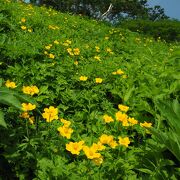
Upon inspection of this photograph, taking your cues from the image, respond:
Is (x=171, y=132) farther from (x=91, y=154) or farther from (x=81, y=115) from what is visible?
(x=81, y=115)

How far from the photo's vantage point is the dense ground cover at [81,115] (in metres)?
2.76

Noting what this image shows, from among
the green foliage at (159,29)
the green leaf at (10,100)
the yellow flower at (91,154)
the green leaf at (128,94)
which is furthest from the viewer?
the green foliage at (159,29)

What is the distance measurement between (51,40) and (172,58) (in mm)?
2208

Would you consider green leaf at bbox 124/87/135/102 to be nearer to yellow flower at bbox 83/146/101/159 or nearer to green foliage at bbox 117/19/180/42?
yellow flower at bbox 83/146/101/159

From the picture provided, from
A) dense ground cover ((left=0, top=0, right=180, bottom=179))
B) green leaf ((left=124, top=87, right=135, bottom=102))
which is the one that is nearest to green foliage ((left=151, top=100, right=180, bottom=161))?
dense ground cover ((left=0, top=0, right=180, bottom=179))

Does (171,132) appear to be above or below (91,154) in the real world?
above

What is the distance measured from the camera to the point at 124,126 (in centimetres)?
340

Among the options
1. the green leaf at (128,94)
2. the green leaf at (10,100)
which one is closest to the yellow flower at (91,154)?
the green leaf at (10,100)

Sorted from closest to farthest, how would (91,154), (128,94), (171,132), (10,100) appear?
(10,100) → (91,154) → (171,132) → (128,94)

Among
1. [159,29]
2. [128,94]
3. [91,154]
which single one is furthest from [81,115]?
[159,29]

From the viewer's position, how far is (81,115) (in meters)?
3.63

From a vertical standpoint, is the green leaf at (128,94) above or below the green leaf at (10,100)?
below

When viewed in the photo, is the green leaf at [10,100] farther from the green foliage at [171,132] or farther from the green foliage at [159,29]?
the green foliage at [159,29]

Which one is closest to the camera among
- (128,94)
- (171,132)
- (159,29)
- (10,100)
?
(10,100)
